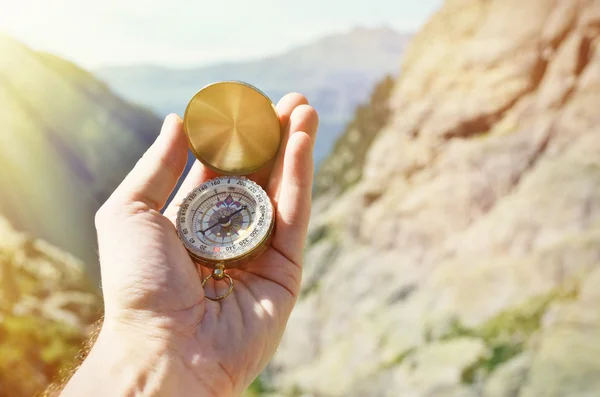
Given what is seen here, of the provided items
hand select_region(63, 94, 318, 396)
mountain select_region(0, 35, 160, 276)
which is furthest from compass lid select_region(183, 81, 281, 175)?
mountain select_region(0, 35, 160, 276)

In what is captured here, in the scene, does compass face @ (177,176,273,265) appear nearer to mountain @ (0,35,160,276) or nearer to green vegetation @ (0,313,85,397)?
green vegetation @ (0,313,85,397)

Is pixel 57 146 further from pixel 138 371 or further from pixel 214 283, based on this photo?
pixel 138 371

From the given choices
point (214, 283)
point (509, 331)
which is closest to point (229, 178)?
point (214, 283)

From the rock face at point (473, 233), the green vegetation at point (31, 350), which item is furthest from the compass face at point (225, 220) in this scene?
the green vegetation at point (31, 350)

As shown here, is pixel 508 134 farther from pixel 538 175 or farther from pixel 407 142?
pixel 407 142

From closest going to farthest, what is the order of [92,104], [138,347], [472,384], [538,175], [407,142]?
[138,347] < [472,384] < [538,175] < [407,142] < [92,104]

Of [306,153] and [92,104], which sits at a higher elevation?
[92,104]

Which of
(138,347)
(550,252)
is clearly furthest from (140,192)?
(550,252)
